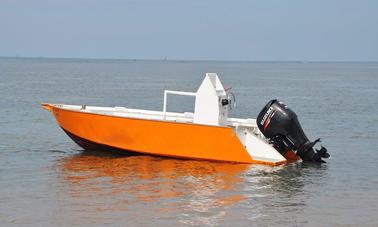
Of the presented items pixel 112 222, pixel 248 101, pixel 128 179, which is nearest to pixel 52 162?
pixel 128 179

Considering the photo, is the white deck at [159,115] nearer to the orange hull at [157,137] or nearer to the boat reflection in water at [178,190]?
the orange hull at [157,137]

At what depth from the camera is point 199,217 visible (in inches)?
500

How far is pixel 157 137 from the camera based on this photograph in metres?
18.3

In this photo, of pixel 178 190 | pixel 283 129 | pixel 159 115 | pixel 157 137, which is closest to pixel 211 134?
pixel 157 137

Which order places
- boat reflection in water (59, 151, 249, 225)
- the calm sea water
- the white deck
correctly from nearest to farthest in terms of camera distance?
the calm sea water
boat reflection in water (59, 151, 249, 225)
the white deck

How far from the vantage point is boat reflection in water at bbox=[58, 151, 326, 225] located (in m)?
12.8

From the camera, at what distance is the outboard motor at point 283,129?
58.3ft

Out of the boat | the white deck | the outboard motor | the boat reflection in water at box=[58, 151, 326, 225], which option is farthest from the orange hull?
the outboard motor

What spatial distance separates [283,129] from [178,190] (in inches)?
156

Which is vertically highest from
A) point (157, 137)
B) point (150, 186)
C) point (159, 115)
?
point (159, 115)

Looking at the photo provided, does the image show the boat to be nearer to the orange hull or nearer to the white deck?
the orange hull

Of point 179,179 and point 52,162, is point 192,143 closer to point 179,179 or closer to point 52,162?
point 179,179

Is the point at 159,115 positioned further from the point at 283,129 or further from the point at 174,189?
the point at 174,189

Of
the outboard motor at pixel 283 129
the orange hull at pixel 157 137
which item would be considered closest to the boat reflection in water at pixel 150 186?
the orange hull at pixel 157 137
